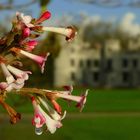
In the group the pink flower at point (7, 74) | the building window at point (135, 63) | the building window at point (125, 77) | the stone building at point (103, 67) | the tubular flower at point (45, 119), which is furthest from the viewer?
the building window at point (125, 77)

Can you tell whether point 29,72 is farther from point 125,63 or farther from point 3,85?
point 125,63

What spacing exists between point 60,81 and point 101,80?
9.79 metres

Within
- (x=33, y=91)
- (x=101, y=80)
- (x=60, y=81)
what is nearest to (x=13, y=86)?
(x=33, y=91)

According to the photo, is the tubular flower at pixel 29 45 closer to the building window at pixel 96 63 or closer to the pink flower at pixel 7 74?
the pink flower at pixel 7 74

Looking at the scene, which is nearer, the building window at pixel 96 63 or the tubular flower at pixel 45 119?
the tubular flower at pixel 45 119

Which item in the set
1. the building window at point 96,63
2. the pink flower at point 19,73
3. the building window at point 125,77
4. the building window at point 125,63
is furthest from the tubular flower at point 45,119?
the building window at point 125,77

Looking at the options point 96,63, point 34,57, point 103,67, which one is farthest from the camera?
point 96,63

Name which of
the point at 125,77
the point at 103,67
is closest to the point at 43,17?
the point at 103,67

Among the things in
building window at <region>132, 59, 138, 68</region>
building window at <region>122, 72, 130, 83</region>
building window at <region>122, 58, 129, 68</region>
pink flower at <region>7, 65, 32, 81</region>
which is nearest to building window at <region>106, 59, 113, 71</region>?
building window at <region>122, 58, 129, 68</region>

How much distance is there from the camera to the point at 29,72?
172cm

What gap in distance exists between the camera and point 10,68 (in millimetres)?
1772

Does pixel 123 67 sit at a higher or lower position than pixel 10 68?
lower

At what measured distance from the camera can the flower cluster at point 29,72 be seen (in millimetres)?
1722

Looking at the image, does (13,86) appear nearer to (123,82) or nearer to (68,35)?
(68,35)
